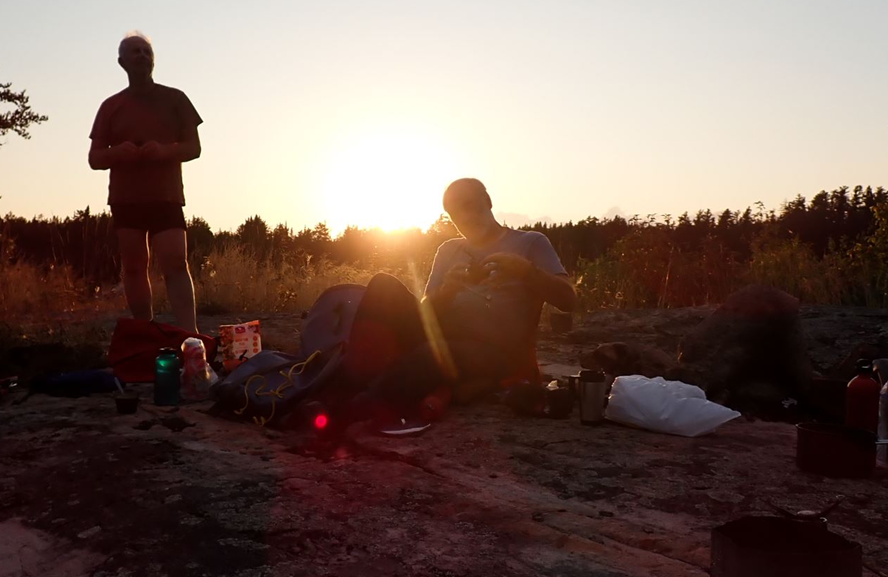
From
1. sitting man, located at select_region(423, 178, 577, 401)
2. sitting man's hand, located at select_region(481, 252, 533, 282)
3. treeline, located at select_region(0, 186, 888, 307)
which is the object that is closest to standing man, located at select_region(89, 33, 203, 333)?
sitting man, located at select_region(423, 178, 577, 401)

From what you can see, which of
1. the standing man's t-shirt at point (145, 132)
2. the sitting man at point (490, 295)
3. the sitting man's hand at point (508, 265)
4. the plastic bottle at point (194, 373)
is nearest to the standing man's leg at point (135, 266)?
the standing man's t-shirt at point (145, 132)

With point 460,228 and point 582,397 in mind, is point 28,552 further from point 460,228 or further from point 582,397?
point 460,228

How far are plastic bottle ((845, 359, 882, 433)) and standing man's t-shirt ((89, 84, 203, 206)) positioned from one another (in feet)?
12.6

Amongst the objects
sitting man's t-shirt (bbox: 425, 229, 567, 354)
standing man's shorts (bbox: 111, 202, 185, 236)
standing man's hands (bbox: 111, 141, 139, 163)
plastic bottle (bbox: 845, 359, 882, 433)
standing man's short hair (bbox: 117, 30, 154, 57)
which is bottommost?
plastic bottle (bbox: 845, 359, 882, 433)

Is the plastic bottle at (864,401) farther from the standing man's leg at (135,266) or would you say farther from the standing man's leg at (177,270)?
the standing man's leg at (135,266)

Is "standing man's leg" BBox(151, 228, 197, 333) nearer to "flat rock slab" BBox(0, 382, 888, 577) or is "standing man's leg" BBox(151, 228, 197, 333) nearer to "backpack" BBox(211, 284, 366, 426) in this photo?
"backpack" BBox(211, 284, 366, 426)

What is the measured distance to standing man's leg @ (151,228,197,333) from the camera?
4605 mm

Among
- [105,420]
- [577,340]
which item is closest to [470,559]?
[105,420]

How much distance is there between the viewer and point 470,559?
2.03 metres

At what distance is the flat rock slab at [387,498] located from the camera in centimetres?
204

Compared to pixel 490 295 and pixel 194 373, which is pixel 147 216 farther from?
pixel 490 295

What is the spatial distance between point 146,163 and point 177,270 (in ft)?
2.21

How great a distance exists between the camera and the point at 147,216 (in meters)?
4.59

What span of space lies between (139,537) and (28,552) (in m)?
0.30
